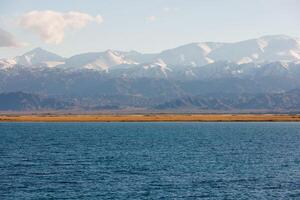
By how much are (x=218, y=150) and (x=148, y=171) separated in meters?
45.5

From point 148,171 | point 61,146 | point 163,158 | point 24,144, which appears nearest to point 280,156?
point 163,158

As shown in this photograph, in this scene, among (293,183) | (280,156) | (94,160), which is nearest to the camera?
(293,183)

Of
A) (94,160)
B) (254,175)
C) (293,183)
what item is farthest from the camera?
(94,160)

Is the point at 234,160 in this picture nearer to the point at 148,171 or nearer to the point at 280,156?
the point at 280,156

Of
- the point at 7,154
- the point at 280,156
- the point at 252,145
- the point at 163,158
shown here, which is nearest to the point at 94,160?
the point at 163,158

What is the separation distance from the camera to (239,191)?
77375 millimetres

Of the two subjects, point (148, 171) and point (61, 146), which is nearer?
point (148, 171)

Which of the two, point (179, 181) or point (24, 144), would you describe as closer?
point (179, 181)

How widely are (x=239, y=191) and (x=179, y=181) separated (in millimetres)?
11557

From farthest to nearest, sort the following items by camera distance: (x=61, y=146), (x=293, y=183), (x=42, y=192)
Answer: (x=61, y=146)
(x=293, y=183)
(x=42, y=192)

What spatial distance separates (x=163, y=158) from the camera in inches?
4656

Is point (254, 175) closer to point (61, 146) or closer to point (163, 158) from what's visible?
point (163, 158)

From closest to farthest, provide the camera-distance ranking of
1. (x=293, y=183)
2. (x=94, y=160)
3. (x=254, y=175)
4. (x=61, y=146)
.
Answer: (x=293, y=183) < (x=254, y=175) < (x=94, y=160) < (x=61, y=146)

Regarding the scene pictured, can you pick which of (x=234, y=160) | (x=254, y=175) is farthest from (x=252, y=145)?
(x=254, y=175)
